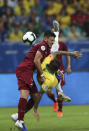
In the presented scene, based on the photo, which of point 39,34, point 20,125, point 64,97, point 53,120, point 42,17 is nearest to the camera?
point 20,125

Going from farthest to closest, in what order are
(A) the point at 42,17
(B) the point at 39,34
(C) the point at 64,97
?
(A) the point at 42,17 < (B) the point at 39,34 < (C) the point at 64,97

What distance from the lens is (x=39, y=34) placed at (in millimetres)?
17828

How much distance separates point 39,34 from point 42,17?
233 cm

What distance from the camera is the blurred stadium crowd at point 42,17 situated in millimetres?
18016

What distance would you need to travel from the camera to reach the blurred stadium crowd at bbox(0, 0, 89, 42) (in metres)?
18.0

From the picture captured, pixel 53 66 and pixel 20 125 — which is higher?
pixel 53 66

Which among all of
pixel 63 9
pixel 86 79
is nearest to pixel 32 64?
pixel 86 79

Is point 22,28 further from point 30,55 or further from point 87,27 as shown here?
point 30,55

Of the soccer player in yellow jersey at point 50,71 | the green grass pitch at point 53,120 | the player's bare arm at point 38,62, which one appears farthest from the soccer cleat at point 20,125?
the player's bare arm at point 38,62

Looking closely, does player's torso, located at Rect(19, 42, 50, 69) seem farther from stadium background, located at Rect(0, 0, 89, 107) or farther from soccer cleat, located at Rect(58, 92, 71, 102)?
stadium background, located at Rect(0, 0, 89, 107)

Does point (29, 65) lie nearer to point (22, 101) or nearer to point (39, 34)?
point (22, 101)

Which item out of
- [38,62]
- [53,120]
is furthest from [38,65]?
[53,120]

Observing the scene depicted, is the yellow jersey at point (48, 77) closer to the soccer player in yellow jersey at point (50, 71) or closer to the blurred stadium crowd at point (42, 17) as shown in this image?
the soccer player in yellow jersey at point (50, 71)

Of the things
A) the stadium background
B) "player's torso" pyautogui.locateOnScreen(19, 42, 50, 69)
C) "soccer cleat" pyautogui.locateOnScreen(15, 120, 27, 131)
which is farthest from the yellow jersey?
the stadium background
